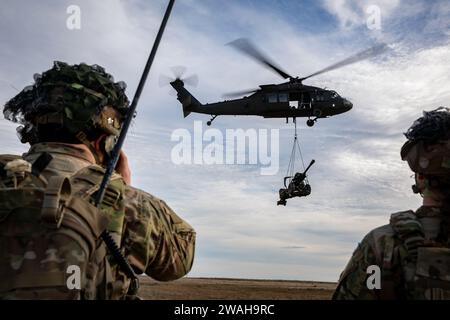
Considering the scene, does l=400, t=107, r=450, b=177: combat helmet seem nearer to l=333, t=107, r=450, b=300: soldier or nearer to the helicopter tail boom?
l=333, t=107, r=450, b=300: soldier

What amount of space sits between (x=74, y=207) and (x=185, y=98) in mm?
40738

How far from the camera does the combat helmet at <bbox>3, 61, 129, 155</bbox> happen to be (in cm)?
318

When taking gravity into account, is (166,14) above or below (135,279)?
above

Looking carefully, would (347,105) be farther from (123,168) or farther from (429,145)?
(123,168)

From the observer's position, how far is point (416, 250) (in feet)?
11.0

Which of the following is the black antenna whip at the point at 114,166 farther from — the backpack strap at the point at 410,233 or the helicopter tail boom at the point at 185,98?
the helicopter tail boom at the point at 185,98

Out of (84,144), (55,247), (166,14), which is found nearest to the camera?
(55,247)

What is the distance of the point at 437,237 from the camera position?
3494 millimetres

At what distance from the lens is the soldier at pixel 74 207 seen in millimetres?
2678

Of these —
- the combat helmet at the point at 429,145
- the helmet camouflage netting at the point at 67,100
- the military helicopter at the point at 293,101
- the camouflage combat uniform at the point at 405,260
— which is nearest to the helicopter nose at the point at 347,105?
the military helicopter at the point at 293,101

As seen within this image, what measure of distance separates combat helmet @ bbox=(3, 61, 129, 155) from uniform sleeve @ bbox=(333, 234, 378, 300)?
1.81 meters

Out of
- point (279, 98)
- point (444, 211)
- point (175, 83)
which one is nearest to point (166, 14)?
point (444, 211)
